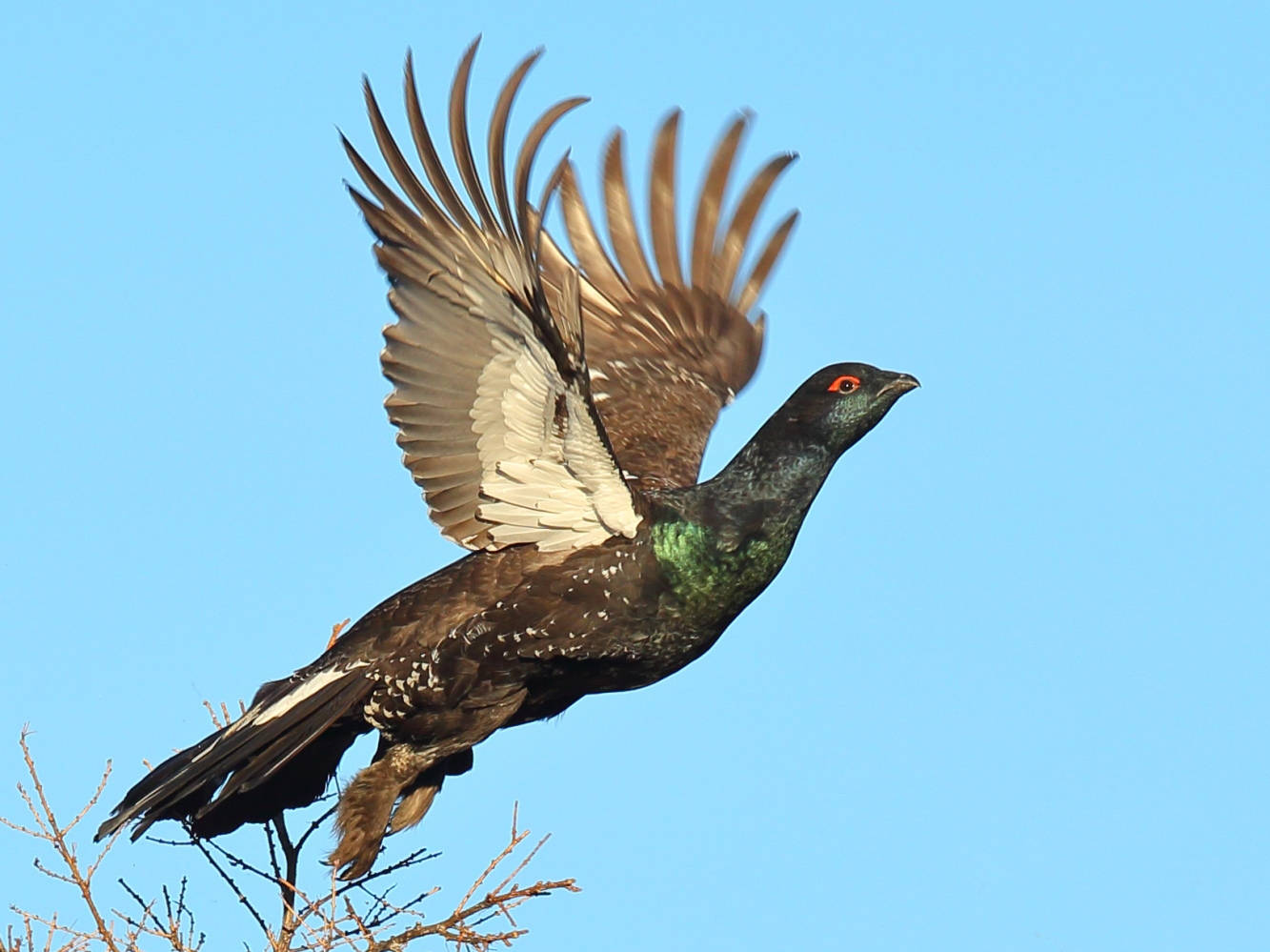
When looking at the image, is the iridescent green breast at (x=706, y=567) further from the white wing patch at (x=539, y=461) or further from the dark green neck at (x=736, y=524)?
the white wing patch at (x=539, y=461)

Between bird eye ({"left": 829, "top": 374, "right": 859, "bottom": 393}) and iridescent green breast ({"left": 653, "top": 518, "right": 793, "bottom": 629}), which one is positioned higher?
bird eye ({"left": 829, "top": 374, "right": 859, "bottom": 393})

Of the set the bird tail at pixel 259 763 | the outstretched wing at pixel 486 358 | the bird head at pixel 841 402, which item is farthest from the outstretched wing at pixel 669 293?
the bird tail at pixel 259 763

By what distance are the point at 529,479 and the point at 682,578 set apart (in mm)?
611

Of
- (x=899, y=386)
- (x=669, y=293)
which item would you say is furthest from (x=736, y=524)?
(x=669, y=293)

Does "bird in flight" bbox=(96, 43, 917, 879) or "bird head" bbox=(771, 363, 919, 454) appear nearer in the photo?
"bird in flight" bbox=(96, 43, 917, 879)

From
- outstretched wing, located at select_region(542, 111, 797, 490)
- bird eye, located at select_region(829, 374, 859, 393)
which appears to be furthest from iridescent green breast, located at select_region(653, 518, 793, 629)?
outstretched wing, located at select_region(542, 111, 797, 490)

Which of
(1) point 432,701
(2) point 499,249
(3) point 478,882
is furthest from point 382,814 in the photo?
(2) point 499,249

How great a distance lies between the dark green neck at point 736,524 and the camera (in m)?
5.89

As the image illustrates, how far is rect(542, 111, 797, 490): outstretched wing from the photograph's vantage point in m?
7.65

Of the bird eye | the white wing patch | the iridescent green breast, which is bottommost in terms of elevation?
the iridescent green breast

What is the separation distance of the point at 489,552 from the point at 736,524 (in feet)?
2.86

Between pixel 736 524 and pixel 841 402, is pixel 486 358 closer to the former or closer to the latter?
pixel 736 524

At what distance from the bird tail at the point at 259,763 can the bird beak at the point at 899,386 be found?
2086 millimetres

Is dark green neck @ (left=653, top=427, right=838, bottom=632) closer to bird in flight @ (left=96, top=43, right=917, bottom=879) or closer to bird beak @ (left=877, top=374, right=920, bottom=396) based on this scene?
bird in flight @ (left=96, top=43, right=917, bottom=879)
